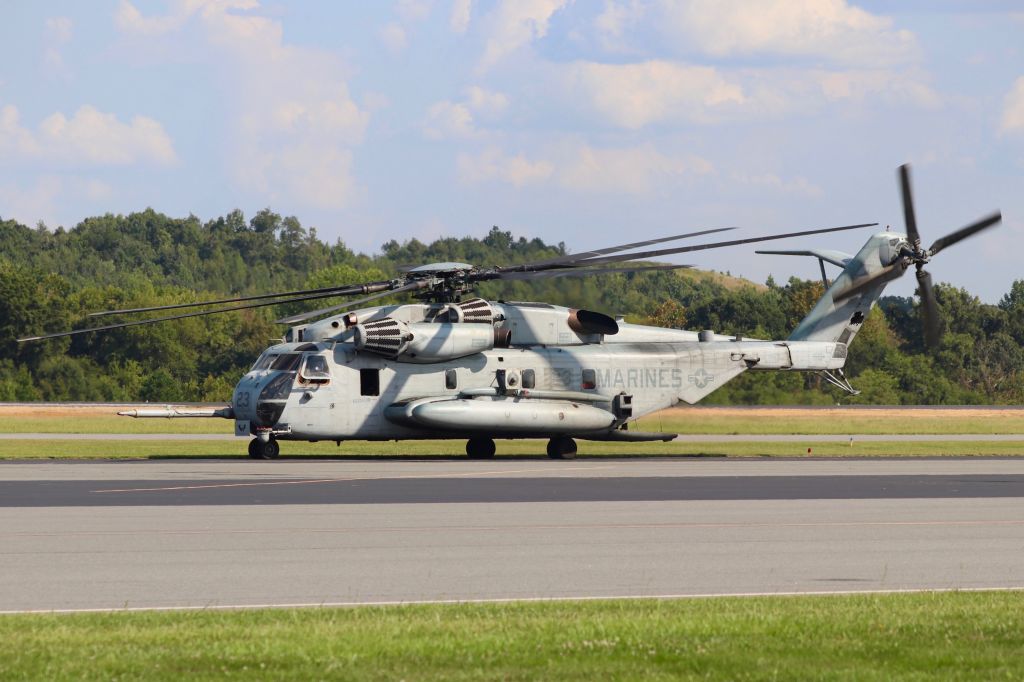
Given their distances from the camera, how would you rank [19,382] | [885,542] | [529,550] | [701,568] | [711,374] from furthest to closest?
[19,382], [711,374], [885,542], [529,550], [701,568]

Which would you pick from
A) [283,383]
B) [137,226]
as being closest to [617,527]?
[283,383]

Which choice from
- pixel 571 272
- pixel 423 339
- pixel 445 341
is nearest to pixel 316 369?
pixel 423 339

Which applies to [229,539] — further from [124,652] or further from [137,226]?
[137,226]

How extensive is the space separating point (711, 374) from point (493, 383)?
6.64 m

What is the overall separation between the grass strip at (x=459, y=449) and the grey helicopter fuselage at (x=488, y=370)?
78.9 inches

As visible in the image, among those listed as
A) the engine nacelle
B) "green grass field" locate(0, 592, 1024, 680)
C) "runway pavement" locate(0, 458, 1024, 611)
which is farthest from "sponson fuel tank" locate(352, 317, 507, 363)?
"green grass field" locate(0, 592, 1024, 680)

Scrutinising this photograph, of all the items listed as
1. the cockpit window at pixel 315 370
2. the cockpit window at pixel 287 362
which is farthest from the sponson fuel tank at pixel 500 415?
the cockpit window at pixel 287 362

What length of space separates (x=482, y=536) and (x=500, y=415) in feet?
63.5

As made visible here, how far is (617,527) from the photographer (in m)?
18.9

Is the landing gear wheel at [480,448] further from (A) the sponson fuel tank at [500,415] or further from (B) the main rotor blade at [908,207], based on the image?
(B) the main rotor blade at [908,207]

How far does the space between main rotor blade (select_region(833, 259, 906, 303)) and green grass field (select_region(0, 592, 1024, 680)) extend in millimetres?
28344

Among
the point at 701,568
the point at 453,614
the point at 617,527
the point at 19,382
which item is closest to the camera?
the point at 453,614

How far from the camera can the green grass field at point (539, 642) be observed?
30.8 ft

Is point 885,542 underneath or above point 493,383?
underneath
